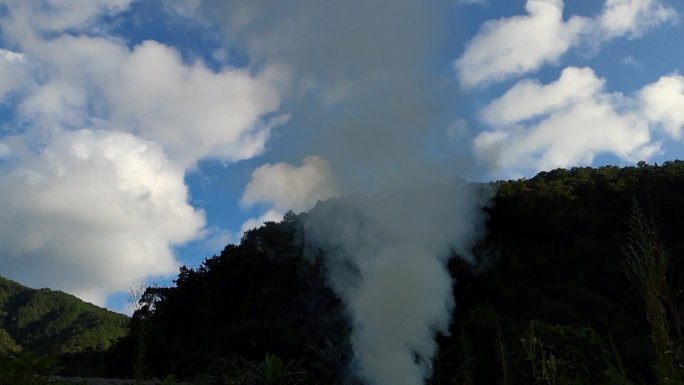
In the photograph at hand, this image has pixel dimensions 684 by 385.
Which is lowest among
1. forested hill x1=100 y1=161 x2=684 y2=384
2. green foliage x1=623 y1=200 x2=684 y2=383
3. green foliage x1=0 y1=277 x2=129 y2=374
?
green foliage x1=623 y1=200 x2=684 y2=383

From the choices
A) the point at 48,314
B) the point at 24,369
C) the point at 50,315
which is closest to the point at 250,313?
the point at 24,369

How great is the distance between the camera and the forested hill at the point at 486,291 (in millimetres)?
24578

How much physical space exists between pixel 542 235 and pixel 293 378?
13869mm

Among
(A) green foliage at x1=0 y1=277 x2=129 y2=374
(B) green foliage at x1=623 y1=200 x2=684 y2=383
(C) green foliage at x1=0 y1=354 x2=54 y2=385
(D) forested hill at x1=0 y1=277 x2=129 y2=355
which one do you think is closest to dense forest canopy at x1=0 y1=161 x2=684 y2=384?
(C) green foliage at x1=0 y1=354 x2=54 y2=385

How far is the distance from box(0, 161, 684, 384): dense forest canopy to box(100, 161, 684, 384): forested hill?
0.19ft

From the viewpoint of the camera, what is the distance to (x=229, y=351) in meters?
29.1

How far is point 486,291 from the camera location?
93.3ft

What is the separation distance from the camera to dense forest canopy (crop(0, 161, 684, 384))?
2430 cm

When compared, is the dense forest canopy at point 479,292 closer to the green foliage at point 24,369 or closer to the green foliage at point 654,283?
the green foliage at point 24,369

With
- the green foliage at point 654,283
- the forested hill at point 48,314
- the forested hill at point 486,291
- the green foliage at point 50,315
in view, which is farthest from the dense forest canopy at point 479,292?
the forested hill at point 48,314

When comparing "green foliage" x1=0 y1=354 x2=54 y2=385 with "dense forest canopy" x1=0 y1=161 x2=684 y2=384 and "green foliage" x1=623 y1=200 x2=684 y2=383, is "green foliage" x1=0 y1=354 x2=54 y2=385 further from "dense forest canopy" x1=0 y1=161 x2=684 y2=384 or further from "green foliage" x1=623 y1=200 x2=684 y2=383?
"dense forest canopy" x1=0 y1=161 x2=684 y2=384

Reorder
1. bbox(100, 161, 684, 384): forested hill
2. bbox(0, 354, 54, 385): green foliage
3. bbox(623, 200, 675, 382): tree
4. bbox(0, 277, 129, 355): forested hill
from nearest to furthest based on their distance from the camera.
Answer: bbox(623, 200, 675, 382): tree < bbox(0, 354, 54, 385): green foliage < bbox(100, 161, 684, 384): forested hill < bbox(0, 277, 129, 355): forested hill

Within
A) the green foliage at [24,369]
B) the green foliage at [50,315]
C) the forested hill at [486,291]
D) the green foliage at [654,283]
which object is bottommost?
the green foliage at [654,283]

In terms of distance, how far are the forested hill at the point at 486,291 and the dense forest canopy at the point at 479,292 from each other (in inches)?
2.2
